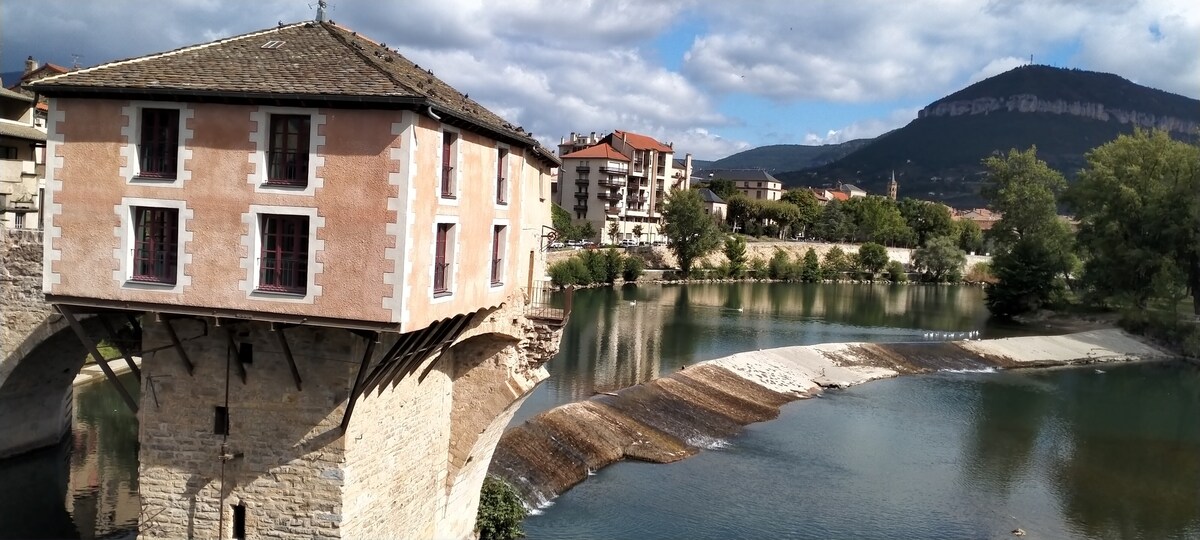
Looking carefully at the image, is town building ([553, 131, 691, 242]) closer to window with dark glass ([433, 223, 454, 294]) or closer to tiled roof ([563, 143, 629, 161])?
tiled roof ([563, 143, 629, 161])

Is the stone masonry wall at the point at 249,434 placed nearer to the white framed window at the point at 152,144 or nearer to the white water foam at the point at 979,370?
the white framed window at the point at 152,144

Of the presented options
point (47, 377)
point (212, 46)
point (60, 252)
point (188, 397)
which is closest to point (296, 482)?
point (188, 397)

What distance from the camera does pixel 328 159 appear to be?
11.5 m

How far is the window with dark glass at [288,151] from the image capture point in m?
11.7

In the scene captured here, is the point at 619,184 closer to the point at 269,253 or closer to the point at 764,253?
the point at 764,253

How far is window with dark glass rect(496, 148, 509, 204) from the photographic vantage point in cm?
1533

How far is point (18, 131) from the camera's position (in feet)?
89.2

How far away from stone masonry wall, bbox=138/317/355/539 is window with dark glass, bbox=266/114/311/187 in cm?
219

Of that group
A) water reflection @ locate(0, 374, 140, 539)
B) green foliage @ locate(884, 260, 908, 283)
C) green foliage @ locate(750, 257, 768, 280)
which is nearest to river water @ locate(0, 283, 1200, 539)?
water reflection @ locate(0, 374, 140, 539)

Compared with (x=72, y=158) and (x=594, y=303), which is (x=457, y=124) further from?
(x=594, y=303)

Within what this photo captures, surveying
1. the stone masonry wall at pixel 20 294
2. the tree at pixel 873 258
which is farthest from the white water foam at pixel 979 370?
the tree at pixel 873 258

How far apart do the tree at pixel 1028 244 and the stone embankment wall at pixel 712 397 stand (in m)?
12.3

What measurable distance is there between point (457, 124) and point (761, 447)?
23.2m

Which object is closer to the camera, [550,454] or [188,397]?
[188,397]
